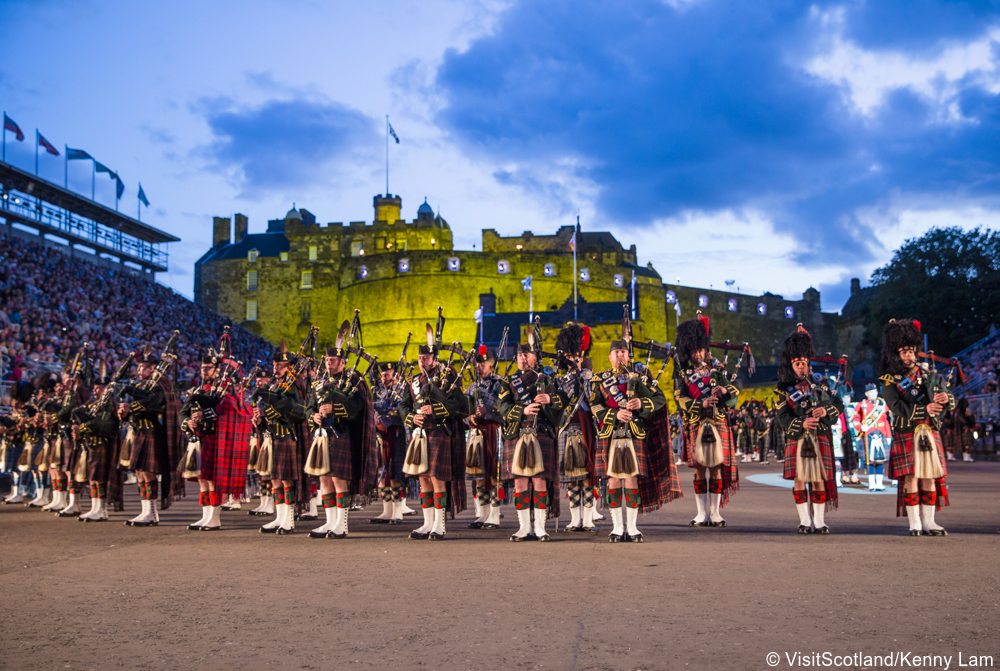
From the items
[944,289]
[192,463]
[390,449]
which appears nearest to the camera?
[192,463]

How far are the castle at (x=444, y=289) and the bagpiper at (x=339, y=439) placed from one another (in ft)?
133

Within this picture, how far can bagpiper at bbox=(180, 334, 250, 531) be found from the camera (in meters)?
10.2

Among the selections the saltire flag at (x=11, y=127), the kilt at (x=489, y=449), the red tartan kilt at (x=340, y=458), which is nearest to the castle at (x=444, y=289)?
the saltire flag at (x=11, y=127)

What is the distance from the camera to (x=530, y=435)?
349 inches

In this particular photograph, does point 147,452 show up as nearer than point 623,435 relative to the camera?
No

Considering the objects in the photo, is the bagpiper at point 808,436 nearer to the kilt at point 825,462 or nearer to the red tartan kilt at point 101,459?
the kilt at point 825,462

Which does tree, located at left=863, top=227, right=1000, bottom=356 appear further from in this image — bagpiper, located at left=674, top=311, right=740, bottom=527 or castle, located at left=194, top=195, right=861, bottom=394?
bagpiper, located at left=674, top=311, right=740, bottom=527

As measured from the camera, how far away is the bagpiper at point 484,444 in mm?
10195

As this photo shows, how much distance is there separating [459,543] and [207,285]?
230ft

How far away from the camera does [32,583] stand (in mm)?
6285

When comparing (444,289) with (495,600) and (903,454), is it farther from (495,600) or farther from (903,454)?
(495,600)

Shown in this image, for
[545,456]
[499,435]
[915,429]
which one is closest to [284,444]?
[499,435]

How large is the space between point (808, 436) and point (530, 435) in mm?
2984

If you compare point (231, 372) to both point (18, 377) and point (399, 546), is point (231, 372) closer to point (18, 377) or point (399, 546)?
point (399, 546)
